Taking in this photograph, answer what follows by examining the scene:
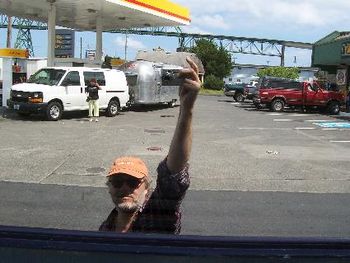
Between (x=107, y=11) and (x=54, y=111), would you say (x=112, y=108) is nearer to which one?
(x=54, y=111)

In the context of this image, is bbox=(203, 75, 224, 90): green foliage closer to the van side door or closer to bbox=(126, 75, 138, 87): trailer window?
bbox=(126, 75, 138, 87): trailer window

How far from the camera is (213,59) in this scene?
67.9 metres

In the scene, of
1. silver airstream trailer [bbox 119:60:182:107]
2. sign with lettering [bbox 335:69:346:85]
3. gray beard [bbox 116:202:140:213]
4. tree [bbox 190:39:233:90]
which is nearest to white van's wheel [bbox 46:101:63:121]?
silver airstream trailer [bbox 119:60:182:107]

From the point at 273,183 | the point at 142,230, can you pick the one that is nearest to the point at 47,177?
the point at 273,183

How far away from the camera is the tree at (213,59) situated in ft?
220

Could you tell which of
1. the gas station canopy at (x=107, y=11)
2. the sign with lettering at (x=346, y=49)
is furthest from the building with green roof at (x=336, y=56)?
the gas station canopy at (x=107, y=11)

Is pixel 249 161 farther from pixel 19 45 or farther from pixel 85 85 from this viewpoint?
pixel 19 45

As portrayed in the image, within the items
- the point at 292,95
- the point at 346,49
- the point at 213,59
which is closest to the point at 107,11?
the point at 292,95

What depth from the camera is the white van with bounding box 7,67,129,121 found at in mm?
20281

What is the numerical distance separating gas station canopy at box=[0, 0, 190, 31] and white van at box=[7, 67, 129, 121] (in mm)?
5531

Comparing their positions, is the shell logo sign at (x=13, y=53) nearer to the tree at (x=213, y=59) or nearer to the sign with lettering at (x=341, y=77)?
the sign with lettering at (x=341, y=77)

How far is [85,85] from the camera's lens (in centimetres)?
2206

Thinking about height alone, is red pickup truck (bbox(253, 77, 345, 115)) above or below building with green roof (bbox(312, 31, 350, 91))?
below

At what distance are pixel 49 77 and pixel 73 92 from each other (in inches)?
45.1
